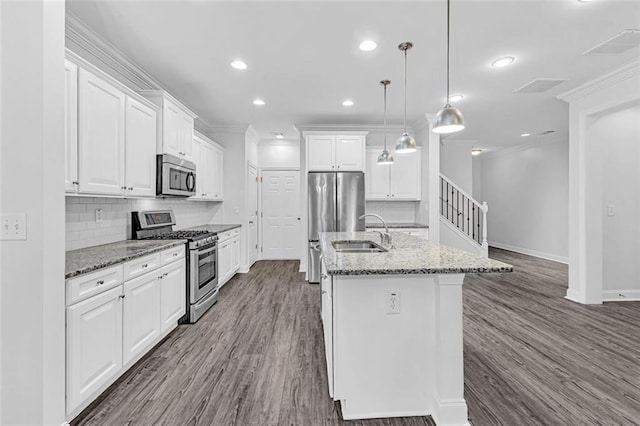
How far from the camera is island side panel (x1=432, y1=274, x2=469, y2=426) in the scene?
5.70 feet

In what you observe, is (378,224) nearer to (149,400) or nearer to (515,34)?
(515,34)

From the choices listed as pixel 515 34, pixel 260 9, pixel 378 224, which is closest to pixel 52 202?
pixel 260 9

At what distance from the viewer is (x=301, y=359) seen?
8.25ft

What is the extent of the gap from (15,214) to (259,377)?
1781 millimetres

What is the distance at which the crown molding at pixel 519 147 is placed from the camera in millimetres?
6793

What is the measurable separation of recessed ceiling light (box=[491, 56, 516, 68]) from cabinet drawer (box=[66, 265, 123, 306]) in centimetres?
396

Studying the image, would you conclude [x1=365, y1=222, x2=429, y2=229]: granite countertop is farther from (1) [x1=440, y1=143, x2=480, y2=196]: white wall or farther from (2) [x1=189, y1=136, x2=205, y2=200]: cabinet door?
(2) [x1=189, y1=136, x2=205, y2=200]: cabinet door

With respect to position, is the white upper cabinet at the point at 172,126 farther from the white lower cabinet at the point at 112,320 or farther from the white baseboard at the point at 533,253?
the white baseboard at the point at 533,253

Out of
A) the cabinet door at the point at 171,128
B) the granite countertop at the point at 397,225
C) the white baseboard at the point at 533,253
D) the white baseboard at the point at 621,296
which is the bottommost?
the white baseboard at the point at 621,296

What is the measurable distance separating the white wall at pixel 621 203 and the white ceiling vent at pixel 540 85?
100 cm

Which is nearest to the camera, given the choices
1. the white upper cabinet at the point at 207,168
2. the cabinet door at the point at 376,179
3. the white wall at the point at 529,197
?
the white upper cabinet at the point at 207,168

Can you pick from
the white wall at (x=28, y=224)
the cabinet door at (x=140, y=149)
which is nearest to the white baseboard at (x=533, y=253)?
the cabinet door at (x=140, y=149)

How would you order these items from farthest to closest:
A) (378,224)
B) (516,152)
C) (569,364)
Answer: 1. (516,152)
2. (378,224)
3. (569,364)

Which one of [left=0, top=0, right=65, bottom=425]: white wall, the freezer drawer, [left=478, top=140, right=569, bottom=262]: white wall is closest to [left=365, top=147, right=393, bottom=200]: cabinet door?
the freezer drawer
